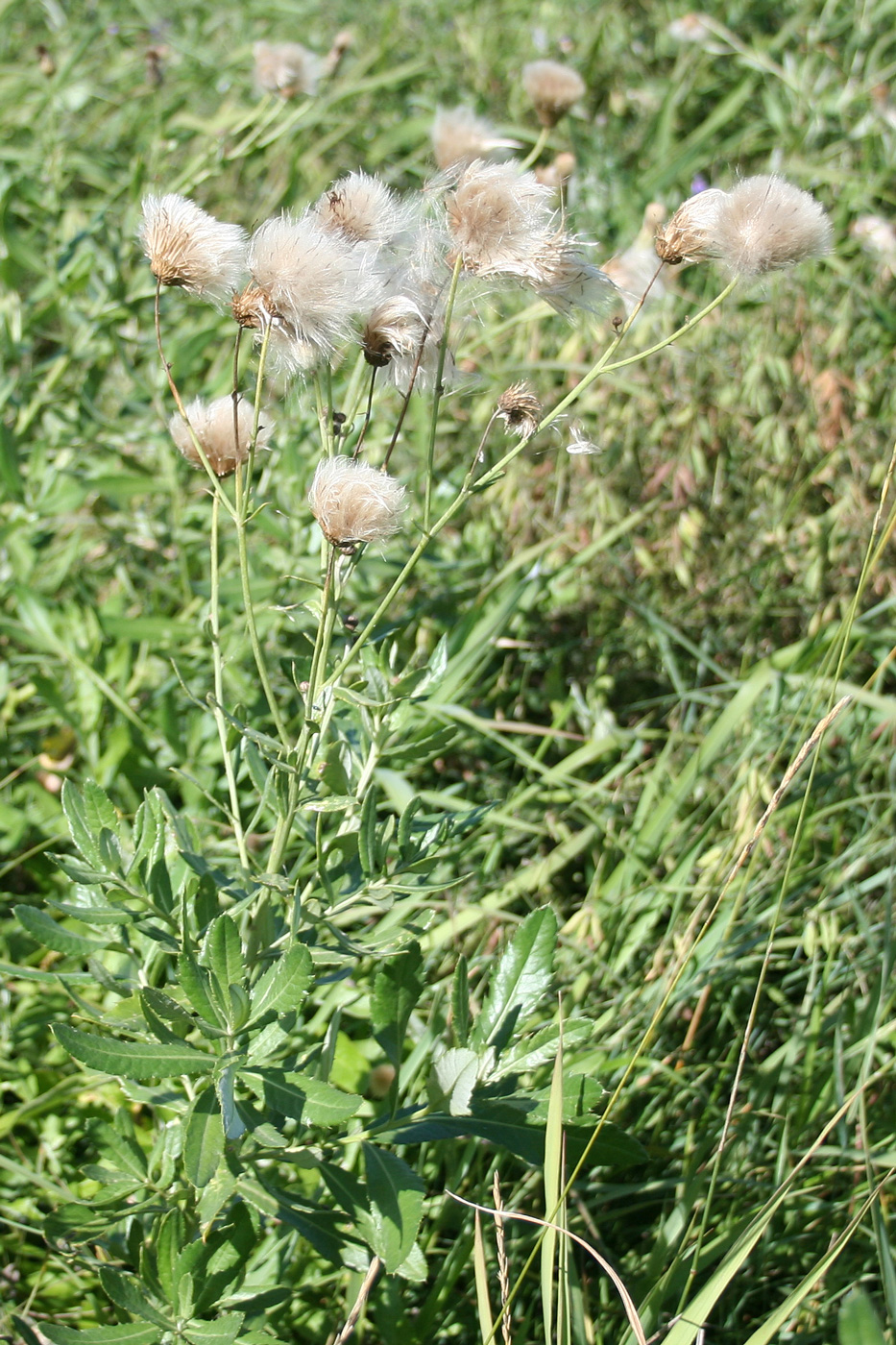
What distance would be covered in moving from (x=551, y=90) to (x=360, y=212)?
0.87 metres

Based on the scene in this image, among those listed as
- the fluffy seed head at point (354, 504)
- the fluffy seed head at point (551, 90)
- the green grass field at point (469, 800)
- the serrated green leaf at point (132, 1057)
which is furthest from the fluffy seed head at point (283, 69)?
the serrated green leaf at point (132, 1057)

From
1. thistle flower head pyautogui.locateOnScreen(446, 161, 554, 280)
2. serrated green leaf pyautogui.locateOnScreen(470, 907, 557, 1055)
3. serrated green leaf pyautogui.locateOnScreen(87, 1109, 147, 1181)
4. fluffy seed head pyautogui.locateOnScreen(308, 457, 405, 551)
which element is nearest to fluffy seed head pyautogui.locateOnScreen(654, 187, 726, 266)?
thistle flower head pyautogui.locateOnScreen(446, 161, 554, 280)

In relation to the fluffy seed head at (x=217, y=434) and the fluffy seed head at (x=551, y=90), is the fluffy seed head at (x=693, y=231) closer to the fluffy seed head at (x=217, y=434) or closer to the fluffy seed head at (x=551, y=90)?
the fluffy seed head at (x=217, y=434)

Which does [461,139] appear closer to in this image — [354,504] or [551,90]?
[551,90]

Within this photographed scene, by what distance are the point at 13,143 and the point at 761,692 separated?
9.48 feet

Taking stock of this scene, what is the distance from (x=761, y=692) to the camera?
212 centimetres

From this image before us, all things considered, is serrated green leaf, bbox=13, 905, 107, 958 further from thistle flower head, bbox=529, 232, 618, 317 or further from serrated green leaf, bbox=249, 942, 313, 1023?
thistle flower head, bbox=529, 232, 618, 317

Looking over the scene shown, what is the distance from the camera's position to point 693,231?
109cm

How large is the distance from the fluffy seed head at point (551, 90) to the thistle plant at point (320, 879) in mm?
742

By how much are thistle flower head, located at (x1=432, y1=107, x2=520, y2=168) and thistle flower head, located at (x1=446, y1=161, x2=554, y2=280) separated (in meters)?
0.52

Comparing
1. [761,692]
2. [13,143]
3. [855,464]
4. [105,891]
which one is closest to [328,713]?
[105,891]

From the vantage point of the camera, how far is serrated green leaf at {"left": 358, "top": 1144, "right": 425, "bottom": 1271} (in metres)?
1.13

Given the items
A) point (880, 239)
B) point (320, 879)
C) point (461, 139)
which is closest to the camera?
point (320, 879)

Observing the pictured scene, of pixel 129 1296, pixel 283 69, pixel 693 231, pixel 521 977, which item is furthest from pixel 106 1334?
pixel 283 69
